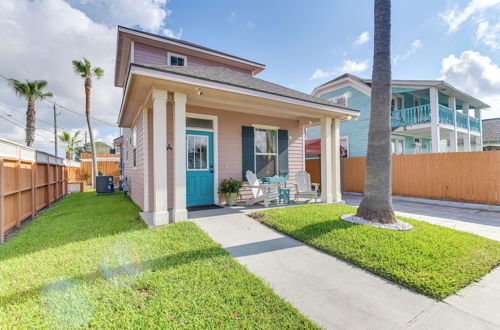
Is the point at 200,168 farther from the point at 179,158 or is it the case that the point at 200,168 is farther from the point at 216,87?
the point at 216,87

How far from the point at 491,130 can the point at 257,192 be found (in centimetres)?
2171

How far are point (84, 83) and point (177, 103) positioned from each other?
509 inches

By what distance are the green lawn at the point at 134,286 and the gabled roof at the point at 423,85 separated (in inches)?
461

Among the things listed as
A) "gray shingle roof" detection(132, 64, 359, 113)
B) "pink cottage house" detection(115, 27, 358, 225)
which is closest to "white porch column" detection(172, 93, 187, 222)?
"pink cottage house" detection(115, 27, 358, 225)

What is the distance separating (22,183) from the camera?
5.11 m

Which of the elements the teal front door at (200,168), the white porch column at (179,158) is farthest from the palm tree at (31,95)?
the white porch column at (179,158)

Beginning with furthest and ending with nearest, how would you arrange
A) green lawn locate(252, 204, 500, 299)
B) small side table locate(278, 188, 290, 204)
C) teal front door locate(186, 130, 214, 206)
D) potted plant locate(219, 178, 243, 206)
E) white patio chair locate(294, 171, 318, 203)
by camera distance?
white patio chair locate(294, 171, 318, 203) → small side table locate(278, 188, 290, 204) → potted plant locate(219, 178, 243, 206) → teal front door locate(186, 130, 214, 206) → green lawn locate(252, 204, 500, 299)

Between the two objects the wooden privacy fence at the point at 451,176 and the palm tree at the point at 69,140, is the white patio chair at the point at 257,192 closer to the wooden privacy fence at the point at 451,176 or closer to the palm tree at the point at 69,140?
the wooden privacy fence at the point at 451,176

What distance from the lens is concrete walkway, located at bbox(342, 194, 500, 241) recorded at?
4.28 meters

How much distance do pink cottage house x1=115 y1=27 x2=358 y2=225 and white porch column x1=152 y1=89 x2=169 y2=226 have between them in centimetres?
2

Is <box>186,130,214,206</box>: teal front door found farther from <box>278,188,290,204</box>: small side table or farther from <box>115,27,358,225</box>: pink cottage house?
<box>278,188,290,204</box>: small side table

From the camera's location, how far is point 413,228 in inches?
153

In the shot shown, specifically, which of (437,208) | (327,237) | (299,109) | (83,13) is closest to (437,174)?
(437,208)

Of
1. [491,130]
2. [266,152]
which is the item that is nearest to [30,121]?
[266,152]
